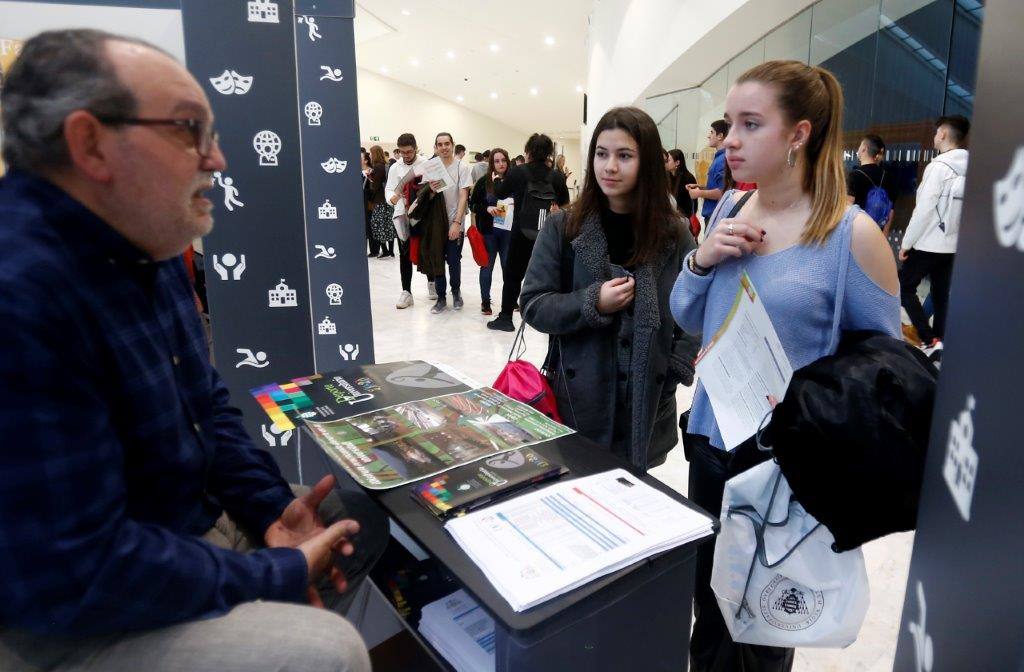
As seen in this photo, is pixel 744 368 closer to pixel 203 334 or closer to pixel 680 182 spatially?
pixel 203 334

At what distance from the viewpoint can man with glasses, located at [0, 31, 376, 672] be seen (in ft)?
2.63

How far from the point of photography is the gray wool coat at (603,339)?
1696 mm

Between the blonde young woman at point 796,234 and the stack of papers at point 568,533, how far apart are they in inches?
16.8

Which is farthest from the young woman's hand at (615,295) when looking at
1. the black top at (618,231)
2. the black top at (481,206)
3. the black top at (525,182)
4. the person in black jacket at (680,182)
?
the person in black jacket at (680,182)

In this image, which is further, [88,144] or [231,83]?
[231,83]

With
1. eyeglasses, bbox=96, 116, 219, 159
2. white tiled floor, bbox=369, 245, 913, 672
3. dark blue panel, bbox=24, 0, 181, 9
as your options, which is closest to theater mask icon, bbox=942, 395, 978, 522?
white tiled floor, bbox=369, 245, 913, 672

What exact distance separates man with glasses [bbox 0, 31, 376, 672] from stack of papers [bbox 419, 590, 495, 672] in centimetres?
24

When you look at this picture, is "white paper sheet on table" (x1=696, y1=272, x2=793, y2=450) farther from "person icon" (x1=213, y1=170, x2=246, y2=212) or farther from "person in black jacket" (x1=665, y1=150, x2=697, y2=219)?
"person in black jacket" (x1=665, y1=150, x2=697, y2=219)

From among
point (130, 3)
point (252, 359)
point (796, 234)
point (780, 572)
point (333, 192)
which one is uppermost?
point (130, 3)

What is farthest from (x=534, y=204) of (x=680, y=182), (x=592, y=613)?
(x=592, y=613)

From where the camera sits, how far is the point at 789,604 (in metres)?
1.20

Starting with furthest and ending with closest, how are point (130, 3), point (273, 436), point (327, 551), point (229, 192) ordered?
→ 1. point (273, 436)
2. point (229, 192)
3. point (130, 3)
4. point (327, 551)

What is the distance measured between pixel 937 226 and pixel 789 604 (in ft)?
12.9

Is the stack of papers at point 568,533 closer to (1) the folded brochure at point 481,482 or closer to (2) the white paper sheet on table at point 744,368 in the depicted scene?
(1) the folded brochure at point 481,482
